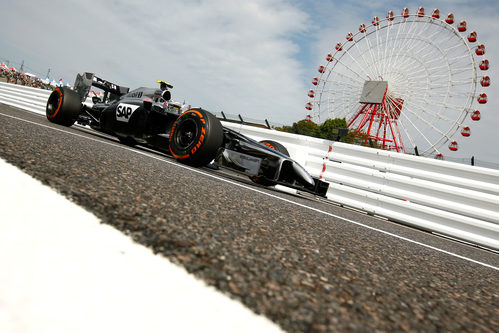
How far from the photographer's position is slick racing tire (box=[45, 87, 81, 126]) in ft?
19.8

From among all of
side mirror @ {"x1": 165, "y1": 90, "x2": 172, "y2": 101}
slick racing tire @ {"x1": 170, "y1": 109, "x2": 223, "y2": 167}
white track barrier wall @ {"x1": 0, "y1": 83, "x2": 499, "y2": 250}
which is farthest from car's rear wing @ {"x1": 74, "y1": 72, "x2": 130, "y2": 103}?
white track barrier wall @ {"x1": 0, "y1": 83, "x2": 499, "y2": 250}

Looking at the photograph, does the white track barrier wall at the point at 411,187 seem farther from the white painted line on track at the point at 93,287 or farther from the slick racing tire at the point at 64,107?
the white painted line on track at the point at 93,287

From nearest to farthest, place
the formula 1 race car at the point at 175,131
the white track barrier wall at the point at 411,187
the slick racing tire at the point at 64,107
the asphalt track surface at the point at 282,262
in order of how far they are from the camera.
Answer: the asphalt track surface at the point at 282,262 < the formula 1 race car at the point at 175,131 < the white track barrier wall at the point at 411,187 < the slick racing tire at the point at 64,107

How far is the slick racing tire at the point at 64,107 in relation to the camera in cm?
604

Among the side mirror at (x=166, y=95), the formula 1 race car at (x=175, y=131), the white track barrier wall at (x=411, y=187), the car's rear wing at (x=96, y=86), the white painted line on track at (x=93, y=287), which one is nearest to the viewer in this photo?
the white painted line on track at (x=93, y=287)

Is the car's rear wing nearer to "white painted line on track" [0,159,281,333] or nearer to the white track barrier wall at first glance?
the white track barrier wall

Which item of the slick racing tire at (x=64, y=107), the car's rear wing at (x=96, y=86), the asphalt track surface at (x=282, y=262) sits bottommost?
the asphalt track surface at (x=282, y=262)

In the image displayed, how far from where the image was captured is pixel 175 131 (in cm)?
454

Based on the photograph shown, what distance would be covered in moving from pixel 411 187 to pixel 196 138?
344cm

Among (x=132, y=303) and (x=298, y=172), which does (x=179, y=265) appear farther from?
(x=298, y=172)

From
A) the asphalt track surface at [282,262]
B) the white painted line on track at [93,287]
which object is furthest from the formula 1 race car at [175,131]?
the white painted line on track at [93,287]

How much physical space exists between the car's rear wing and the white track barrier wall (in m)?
3.78

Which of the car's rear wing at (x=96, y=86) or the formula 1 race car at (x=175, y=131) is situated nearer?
the formula 1 race car at (x=175, y=131)

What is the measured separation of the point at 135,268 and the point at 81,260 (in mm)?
125
